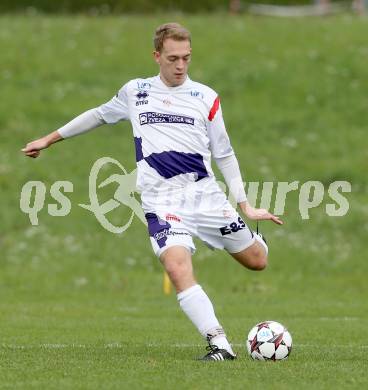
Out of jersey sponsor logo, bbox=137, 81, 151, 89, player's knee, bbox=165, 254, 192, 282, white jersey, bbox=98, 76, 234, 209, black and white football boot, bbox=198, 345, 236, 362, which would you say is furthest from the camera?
jersey sponsor logo, bbox=137, 81, 151, 89

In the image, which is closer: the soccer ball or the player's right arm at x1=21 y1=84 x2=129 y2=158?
the soccer ball

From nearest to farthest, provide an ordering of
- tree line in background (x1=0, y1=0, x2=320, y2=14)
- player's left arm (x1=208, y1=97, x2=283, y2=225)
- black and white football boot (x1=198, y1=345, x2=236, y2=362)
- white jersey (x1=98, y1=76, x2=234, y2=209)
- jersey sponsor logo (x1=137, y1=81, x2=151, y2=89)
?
black and white football boot (x1=198, y1=345, x2=236, y2=362)
white jersey (x1=98, y1=76, x2=234, y2=209)
player's left arm (x1=208, y1=97, x2=283, y2=225)
jersey sponsor logo (x1=137, y1=81, x2=151, y2=89)
tree line in background (x1=0, y1=0, x2=320, y2=14)

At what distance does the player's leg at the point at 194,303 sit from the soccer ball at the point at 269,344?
0.25 meters

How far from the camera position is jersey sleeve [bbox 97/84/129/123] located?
1071 cm

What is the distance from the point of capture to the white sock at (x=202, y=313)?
9.82 m

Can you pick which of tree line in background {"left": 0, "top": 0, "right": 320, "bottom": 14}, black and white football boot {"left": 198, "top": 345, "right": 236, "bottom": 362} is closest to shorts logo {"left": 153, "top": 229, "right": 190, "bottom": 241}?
black and white football boot {"left": 198, "top": 345, "right": 236, "bottom": 362}

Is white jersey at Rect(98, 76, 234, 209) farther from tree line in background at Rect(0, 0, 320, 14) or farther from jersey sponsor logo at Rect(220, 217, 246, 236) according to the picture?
tree line in background at Rect(0, 0, 320, 14)

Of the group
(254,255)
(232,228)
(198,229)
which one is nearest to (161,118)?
(198,229)

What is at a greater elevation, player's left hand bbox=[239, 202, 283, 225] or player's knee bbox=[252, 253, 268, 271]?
player's left hand bbox=[239, 202, 283, 225]

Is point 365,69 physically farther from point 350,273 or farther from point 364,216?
point 350,273

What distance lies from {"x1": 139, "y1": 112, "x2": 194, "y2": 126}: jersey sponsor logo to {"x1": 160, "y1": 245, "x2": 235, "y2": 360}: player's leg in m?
1.20

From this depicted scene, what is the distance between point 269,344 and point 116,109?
260cm

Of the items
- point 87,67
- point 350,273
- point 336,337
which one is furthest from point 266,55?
point 336,337

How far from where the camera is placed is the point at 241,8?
3969 centimetres
